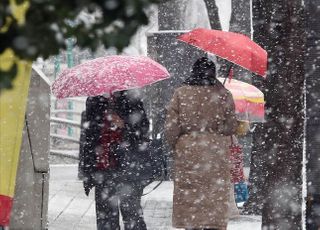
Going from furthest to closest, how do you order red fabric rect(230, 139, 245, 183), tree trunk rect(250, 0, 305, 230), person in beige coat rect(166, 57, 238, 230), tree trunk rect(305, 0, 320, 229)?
red fabric rect(230, 139, 245, 183) < tree trunk rect(305, 0, 320, 229) < tree trunk rect(250, 0, 305, 230) < person in beige coat rect(166, 57, 238, 230)

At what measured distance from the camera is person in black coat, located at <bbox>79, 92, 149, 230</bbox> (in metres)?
7.44

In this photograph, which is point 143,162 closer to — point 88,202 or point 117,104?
point 117,104

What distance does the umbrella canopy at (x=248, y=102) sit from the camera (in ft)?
32.7

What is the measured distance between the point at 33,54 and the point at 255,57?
5.62 metres

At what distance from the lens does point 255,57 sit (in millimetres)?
8008

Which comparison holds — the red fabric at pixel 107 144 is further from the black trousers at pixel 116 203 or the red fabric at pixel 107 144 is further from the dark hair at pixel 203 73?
the dark hair at pixel 203 73

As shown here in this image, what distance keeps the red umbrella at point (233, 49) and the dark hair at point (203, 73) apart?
862 mm

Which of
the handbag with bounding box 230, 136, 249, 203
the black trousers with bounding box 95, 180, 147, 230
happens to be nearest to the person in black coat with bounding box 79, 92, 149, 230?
the black trousers with bounding box 95, 180, 147, 230

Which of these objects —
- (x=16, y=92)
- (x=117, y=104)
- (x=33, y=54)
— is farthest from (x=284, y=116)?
(x=33, y=54)

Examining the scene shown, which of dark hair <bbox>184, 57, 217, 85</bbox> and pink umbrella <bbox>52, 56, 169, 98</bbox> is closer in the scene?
dark hair <bbox>184, 57, 217, 85</bbox>

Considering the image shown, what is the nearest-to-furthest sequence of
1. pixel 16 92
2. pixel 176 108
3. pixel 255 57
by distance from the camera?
1. pixel 16 92
2. pixel 176 108
3. pixel 255 57

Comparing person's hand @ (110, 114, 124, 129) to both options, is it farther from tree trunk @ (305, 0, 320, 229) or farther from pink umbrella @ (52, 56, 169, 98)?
tree trunk @ (305, 0, 320, 229)

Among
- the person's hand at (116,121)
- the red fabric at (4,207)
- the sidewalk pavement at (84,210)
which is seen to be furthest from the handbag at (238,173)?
the red fabric at (4,207)

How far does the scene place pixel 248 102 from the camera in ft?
33.1
